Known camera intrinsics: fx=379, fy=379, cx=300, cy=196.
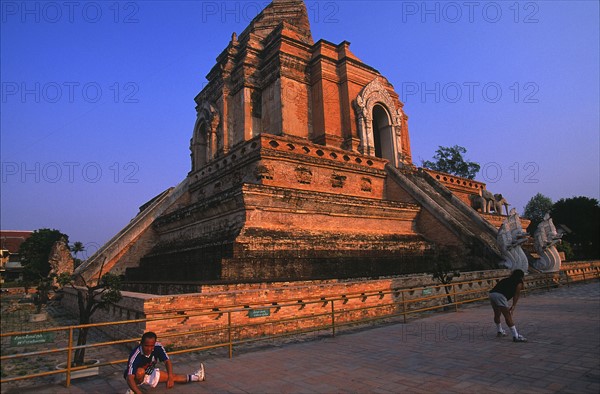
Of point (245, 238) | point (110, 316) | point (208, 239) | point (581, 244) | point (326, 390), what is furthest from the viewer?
point (581, 244)

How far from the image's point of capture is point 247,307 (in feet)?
25.3

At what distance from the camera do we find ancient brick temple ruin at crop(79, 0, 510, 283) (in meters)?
11.6

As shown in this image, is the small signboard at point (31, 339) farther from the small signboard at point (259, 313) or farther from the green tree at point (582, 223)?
the green tree at point (582, 223)

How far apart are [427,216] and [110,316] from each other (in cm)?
1220

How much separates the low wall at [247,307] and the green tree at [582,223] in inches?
1535

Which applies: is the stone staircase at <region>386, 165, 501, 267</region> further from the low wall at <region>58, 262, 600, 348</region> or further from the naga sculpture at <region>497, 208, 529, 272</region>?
the low wall at <region>58, 262, 600, 348</region>

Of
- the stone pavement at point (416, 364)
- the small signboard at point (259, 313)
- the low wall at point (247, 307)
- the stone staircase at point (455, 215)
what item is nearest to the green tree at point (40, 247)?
the low wall at point (247, 307)

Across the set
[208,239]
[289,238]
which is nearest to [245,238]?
[289,238]

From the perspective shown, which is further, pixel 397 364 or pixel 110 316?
pixel 110 316

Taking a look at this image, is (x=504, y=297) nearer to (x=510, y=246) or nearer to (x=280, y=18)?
(x=510, y=246)

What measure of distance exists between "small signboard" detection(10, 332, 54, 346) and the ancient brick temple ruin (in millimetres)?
4374

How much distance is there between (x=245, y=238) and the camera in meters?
10.6

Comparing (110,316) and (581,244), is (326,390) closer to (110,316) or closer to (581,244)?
(110,316)

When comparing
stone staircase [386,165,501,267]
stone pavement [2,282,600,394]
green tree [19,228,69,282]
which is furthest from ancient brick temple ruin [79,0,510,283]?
green tree [19,228,69,282]
